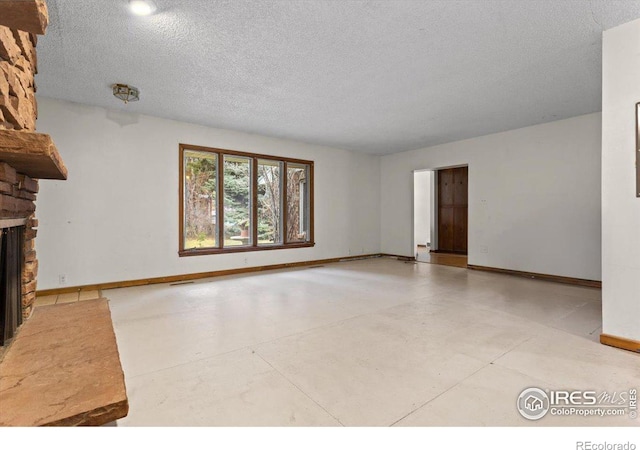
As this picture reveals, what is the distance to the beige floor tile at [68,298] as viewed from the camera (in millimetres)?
3667

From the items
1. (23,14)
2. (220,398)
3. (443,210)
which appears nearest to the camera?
(23,14)

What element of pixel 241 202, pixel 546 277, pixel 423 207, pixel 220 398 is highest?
pixel 423 207

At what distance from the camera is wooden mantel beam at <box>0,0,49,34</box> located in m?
0.77

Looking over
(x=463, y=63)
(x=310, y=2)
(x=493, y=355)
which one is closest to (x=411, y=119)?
(x=463, y=63)

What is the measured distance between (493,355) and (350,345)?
1058 millimetres

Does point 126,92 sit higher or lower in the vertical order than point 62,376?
higher

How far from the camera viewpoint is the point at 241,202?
19.1 feet

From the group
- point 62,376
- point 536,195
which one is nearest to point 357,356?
point 62,376

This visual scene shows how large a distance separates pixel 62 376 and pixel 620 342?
373 cm

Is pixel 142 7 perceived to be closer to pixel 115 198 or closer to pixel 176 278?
pixel 115 198

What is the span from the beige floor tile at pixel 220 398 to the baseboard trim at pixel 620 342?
242 cm

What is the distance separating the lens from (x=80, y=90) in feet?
12.3

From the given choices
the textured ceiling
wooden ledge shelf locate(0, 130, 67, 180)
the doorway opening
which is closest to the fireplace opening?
wooden ledge shelf locate(0, 130, 67, 180)

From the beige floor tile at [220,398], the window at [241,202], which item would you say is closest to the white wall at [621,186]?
the beige floor tile at [220,398]
